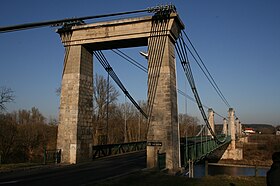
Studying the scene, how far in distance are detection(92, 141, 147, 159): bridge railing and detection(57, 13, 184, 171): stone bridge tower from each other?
2.53 metres

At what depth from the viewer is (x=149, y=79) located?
15.2m

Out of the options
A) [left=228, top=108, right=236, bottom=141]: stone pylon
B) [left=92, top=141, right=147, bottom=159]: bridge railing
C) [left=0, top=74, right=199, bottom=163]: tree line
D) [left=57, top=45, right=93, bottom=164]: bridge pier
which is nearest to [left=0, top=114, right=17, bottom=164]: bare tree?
[left=0, top=74, right=199, bottom=163]: tree line

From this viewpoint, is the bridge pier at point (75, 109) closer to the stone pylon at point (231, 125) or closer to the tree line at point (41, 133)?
the tree line at point (41, 133)

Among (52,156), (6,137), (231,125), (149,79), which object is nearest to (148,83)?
(149,79)

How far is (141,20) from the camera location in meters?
15.4

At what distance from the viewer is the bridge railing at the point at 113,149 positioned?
1955 cm

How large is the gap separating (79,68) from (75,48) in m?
1.37

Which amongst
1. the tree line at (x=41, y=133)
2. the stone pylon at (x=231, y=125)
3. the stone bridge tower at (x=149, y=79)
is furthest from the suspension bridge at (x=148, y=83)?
the stone pylon at (x=231, y=125)

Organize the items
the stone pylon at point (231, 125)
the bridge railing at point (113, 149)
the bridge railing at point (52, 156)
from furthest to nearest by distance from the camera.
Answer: the stone pylon at point (231, 125) → the bridge railing at point (113, 149) → the bridge railing at point (52, 156)

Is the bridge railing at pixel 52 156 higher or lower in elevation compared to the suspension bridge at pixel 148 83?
lower

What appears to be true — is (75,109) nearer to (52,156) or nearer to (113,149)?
(52,156)

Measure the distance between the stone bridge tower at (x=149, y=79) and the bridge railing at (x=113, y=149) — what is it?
253 cm

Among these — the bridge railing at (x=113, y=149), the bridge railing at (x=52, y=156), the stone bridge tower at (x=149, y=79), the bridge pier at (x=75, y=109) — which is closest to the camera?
the stone bridge tower at (x=149, y=79)

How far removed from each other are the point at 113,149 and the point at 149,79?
965cm
